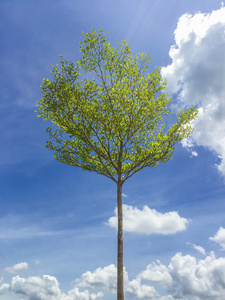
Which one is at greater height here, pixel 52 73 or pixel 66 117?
Answer: pixel 52 73

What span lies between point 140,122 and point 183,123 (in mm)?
3253

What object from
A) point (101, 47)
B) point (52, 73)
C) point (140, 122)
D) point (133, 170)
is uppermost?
point (101, 47)

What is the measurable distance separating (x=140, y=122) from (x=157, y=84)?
9.85 feet

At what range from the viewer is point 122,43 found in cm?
2012

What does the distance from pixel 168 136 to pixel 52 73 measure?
9.12 meters

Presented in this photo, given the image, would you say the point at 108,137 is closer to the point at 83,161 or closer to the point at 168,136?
the point at 83,161

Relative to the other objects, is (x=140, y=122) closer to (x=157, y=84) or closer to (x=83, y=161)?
(x=157, y=84)

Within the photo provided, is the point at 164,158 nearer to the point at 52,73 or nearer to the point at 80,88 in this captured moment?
the point at 80,88

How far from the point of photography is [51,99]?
65.1 ft

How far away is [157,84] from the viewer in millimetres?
20031

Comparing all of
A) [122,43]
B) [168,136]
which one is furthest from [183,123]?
[122,43]

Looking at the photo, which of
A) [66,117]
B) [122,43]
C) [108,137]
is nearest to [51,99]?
[66,117]

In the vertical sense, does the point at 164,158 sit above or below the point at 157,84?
below

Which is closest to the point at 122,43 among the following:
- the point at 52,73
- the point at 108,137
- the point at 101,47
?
the point at 101,47
